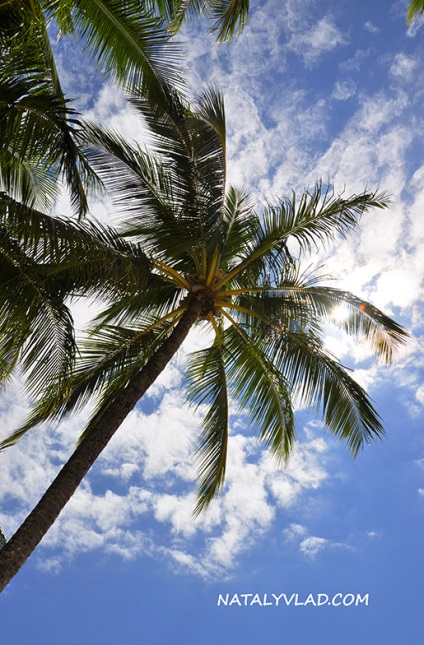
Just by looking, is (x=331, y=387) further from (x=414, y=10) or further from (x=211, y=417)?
(x=414, y=10)

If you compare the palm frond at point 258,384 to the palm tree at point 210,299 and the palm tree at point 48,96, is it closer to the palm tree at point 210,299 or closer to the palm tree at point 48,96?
the palm tree at point 210,299

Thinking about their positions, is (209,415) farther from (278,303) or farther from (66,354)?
(66,354)

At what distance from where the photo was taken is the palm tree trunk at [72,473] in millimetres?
5508

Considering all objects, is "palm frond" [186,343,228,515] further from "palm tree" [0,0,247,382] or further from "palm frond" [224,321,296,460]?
"palm tree" [0,0,247,382]

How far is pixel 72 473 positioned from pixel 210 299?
162 inches

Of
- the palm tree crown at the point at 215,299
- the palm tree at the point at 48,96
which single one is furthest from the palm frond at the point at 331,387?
the palm tree at the point at 48,96

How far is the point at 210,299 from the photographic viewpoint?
974 centimetres

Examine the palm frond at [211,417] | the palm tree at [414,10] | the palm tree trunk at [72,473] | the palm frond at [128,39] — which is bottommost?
the palm tree trunk at [72,473]

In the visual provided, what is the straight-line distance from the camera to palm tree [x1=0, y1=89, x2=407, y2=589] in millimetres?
8930

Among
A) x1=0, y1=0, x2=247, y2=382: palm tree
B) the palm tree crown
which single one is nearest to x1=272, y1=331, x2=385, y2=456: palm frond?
the palm tree crown

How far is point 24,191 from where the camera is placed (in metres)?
10.1

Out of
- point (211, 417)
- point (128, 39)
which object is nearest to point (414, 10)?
point (128, 39)

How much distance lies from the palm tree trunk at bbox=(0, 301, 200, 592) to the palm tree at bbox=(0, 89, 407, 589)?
6cm

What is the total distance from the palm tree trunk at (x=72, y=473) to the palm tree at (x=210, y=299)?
0.06 m
